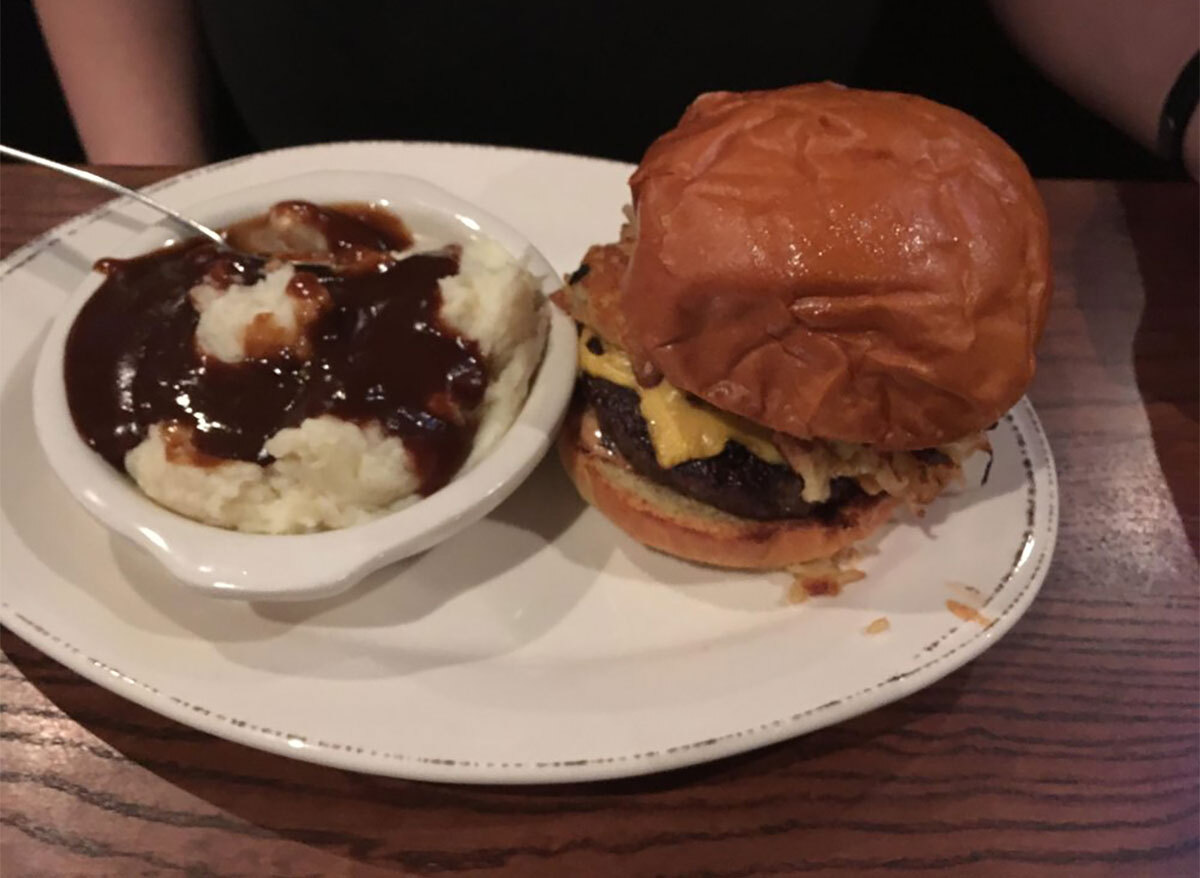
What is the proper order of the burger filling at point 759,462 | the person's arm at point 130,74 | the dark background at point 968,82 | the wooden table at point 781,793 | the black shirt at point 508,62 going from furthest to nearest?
the dark background at point 968,82, the person's arm at point 130,74, the black shirt at point 508,62, the burger filling at point 759,462, the wooden table at point 781,793

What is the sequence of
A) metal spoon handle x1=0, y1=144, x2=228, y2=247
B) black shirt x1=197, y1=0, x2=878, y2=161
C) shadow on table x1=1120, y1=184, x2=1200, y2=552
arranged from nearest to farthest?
metal spoon handle x1=0, y1=144, x2=228, y2=247 → shadow on table x1=1120, y1=184, x2=1200, y2=552 → black shirt x1=197, y1=0, x2=878, y2=161

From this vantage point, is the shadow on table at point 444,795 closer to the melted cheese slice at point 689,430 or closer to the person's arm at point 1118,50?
the melted cheese slice at point 689,430

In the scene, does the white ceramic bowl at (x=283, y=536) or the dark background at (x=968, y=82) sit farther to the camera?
the dark background at (x=968, y=82)

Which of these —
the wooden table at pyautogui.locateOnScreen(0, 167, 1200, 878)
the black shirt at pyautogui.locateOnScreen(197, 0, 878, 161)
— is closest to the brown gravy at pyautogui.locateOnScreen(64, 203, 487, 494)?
the wooden table at pyautogui.locateOnScreen(0, 167, 1200, 878)

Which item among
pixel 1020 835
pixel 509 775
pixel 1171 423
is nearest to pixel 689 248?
pixel 509 775

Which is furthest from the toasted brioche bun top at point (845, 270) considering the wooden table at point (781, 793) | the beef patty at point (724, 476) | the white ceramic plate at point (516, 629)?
the wooden table at point (781, 793)

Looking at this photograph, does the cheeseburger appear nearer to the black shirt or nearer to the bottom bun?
A: the bottom bun
